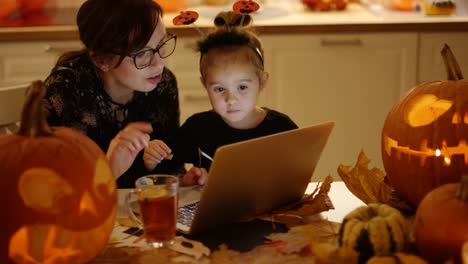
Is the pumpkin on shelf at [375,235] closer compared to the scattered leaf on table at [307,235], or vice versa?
the pumpkin on shelf at [375,235]

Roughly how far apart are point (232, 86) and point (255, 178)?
46 cm

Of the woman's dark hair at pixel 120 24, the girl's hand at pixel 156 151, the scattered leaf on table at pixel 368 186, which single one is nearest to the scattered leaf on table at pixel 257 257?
the scattered leaf on table at pixel 368 186

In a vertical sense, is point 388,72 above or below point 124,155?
below

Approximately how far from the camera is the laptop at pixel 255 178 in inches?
47.8

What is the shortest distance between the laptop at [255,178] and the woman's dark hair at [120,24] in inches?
18.1

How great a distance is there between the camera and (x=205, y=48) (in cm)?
178

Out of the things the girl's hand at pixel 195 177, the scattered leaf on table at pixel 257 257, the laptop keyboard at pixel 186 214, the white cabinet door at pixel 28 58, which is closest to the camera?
the scattered leaf on table at pixel 257 257

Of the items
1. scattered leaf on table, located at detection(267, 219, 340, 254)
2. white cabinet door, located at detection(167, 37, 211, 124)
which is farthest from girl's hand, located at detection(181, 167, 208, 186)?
white cabinet door, located at detection(167, 37, 211, 124)

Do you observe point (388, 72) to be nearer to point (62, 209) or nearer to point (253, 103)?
point (253, 103)

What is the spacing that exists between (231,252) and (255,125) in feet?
2.15

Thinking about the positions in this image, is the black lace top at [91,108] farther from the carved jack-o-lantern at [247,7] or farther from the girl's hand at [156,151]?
the carved jack-o-lantern at [247,7]

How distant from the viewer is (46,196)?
109 cm

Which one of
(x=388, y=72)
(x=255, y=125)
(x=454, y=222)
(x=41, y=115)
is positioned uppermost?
(x=41, y=115)

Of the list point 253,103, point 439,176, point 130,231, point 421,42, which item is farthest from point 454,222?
point 421,42
